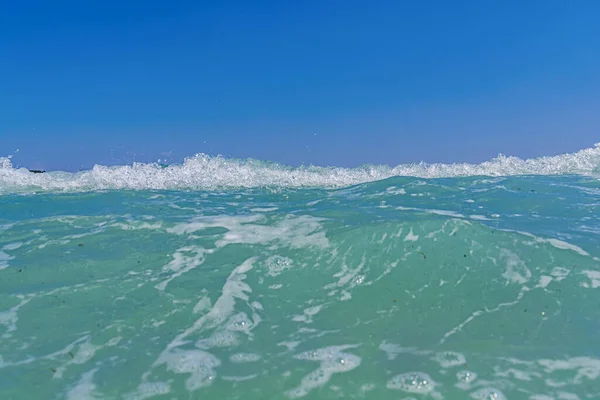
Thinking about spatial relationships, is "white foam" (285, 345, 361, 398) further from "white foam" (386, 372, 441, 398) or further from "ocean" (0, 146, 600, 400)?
"white foam" (386, 372, 441, 398)

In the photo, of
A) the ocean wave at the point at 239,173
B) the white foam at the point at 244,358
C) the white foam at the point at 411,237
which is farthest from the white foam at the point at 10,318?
the ocean wave at the point at 239,173

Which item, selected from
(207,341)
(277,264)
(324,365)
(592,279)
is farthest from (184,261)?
(592,279)

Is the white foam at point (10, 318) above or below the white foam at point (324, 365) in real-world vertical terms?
above

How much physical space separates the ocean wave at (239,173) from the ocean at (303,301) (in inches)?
198

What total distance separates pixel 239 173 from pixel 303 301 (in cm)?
1239

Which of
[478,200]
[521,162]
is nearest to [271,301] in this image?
[478,200]

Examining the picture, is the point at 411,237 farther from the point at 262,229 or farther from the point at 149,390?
the point at 149,390

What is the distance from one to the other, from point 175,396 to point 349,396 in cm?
117

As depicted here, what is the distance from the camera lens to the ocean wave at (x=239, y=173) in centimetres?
1572

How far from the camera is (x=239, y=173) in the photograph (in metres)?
17.5

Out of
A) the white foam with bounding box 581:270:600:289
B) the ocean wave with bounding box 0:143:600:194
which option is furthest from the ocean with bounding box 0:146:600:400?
the ocean wave with bounding box 0:143:600:194

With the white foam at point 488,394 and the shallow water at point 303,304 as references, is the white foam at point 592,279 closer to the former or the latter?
the shallow water at point 303,304

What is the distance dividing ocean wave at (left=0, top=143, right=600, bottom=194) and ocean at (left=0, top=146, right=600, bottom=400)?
5029mm

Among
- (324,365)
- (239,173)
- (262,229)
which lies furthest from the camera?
(239,173)
